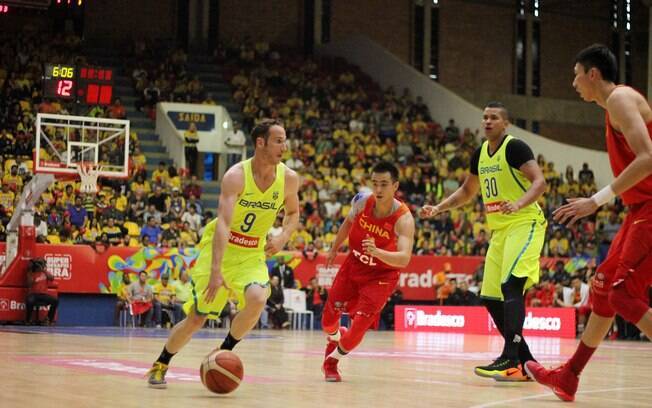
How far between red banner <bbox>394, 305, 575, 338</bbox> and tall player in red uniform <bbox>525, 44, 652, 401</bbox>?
15874 mm

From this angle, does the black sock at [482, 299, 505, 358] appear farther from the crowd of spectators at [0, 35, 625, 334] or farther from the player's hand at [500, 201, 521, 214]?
the crowd of spectators at [0, 35, 625, 334]

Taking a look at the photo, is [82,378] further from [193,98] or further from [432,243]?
[193,98]

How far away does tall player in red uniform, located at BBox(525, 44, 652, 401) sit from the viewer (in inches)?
262

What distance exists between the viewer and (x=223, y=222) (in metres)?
7.88

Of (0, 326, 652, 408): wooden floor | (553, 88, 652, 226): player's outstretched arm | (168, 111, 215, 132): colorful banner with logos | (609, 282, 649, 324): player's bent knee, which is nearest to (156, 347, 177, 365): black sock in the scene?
(0, 326, 652, 408): wooden floor

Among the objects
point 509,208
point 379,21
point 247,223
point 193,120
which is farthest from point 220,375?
point 379,21

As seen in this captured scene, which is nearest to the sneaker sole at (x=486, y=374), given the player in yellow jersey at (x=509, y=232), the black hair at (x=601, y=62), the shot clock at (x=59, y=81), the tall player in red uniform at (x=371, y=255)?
the player in yellow jersey at (x=509, y=232)

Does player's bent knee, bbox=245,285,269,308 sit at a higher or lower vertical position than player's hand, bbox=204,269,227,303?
lower

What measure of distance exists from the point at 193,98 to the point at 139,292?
33.1 ft

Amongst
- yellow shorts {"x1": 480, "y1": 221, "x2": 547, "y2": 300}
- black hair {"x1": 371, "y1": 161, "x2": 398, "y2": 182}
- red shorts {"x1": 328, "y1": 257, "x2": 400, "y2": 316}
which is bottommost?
red shorts {"x1": 328, "y1": 257, "x2": 400, "y2": 316}

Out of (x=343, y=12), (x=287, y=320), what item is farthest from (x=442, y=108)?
(x=287, y=320)

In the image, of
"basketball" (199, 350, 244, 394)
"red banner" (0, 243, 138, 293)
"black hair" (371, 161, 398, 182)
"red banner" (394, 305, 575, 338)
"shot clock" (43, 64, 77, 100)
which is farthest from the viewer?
"red banner" (394, 305, 575, 338)

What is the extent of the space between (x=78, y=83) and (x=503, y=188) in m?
13.3

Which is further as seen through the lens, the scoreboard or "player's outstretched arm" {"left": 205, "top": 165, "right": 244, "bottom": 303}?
the scoreboard
